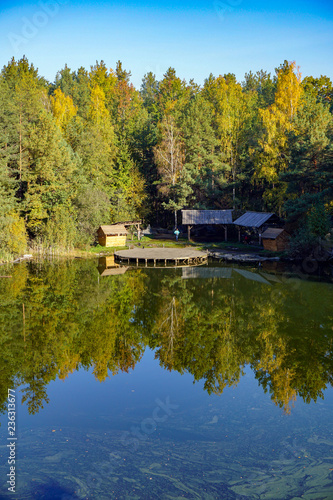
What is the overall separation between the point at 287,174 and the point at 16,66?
5195 cm

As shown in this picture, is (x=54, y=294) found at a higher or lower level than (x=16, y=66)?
lower

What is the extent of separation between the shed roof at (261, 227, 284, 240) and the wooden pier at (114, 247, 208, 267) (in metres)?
6.53

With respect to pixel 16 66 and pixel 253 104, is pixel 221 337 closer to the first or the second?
pixel 253 104

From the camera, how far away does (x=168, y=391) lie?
17422 mm

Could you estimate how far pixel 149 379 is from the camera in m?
18.7

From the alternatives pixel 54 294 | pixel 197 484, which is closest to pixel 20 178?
pixel 54 294

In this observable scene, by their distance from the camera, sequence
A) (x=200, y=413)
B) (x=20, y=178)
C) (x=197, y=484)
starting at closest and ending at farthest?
1. (x=197, y=484)
2. (x=200, y=413)
3. (x=20, y=178)

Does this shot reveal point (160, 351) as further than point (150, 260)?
No

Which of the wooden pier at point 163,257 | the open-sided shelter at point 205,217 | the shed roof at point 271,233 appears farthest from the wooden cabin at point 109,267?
the shed roof at point 271,233

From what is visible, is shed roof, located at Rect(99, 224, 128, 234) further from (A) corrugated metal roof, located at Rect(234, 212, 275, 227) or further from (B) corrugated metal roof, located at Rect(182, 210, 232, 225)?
(A) corrugated metal roof, located at Rect(234, 212, 275, 227)

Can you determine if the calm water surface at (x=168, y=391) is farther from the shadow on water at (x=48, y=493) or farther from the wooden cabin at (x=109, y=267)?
the wooden cabin at (x=109, y=267)

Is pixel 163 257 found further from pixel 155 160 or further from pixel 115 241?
pixel 155 160

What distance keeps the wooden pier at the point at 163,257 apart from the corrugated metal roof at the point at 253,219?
652 cm

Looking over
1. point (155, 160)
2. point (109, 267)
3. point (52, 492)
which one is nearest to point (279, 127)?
point (155, 160)
